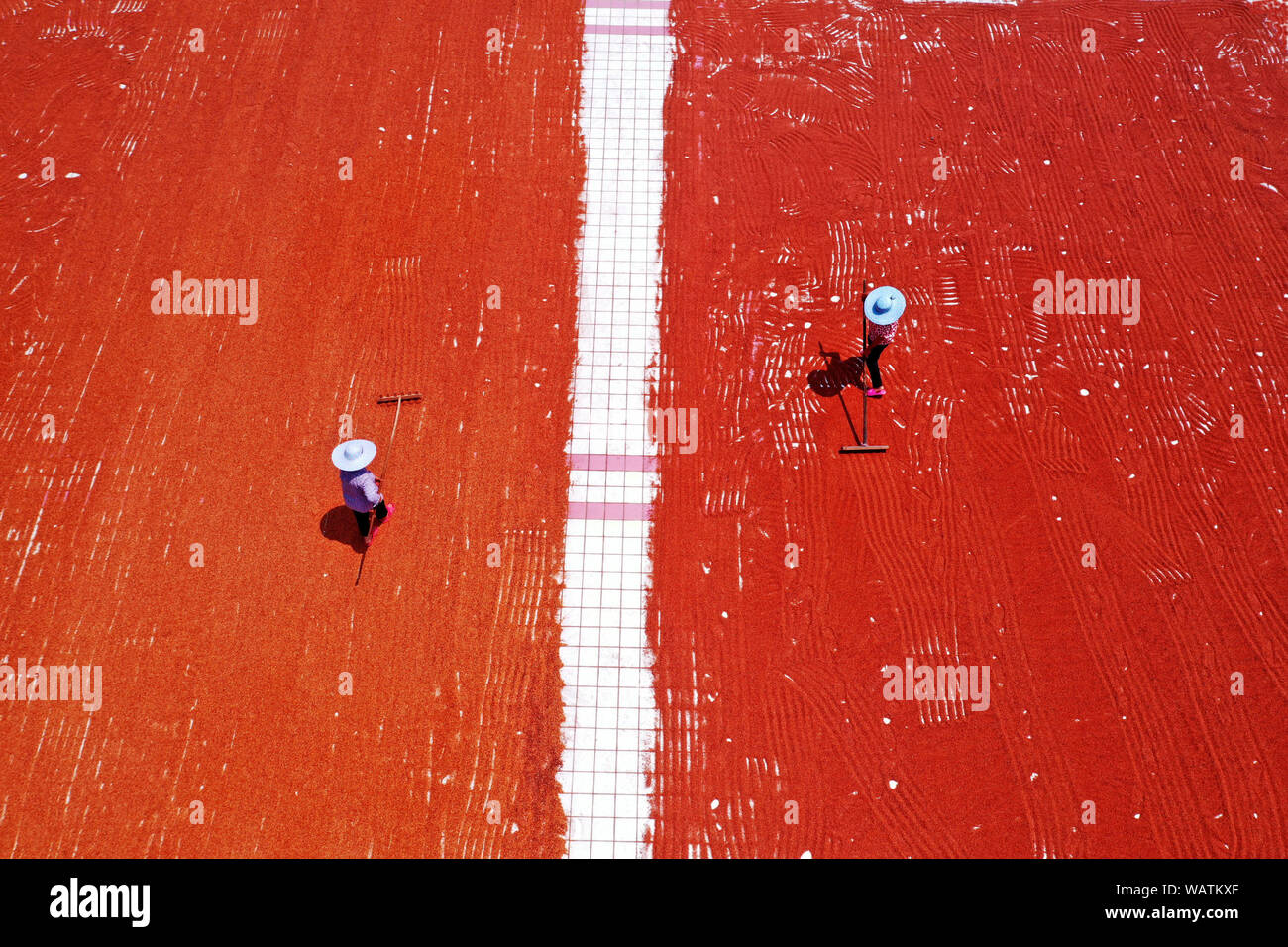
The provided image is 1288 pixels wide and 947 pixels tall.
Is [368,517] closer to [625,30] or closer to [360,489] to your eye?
[360,489]

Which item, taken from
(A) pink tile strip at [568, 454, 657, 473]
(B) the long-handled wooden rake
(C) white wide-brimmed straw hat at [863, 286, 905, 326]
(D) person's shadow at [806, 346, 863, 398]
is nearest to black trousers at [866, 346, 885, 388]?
(D) person's shadow at [806, 346, 863, 398]

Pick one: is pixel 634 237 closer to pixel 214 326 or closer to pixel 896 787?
pixel 214 326

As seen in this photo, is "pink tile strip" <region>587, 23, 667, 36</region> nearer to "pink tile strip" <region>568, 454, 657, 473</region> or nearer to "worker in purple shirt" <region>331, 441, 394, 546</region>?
"pink tile strip" <region>568, 454, 657, 473</region>

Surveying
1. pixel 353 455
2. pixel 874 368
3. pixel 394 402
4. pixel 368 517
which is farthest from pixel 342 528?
pixel 874 368

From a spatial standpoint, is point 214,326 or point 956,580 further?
point 214,326

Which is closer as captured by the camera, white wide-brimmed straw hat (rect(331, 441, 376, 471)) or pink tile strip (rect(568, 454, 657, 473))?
white wide-brimmed straw hat (rect(331, 441, 376, 471))

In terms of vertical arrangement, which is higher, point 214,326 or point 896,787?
point 214,326

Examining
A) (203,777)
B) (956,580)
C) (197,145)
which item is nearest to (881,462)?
(956,580)

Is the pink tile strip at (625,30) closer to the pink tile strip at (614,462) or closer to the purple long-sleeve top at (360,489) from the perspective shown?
the pink tile strip at (614,462)
